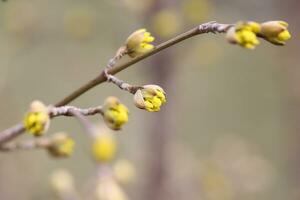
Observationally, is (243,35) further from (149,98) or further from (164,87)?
(164,87)

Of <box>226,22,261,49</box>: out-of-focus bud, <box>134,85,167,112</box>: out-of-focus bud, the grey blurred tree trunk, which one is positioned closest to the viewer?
<box>226,22,261,49</box>: out-of-focus bud

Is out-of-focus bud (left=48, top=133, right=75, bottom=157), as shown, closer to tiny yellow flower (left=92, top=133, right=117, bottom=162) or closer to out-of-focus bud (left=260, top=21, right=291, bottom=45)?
tiny yellow flower (left=92, top=133, right=117, bottom=162)

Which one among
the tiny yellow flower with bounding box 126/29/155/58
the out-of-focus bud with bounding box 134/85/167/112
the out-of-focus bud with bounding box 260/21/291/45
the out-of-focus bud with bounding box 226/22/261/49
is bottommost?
the out-of-focus bud with bounding box 134/85/167/112

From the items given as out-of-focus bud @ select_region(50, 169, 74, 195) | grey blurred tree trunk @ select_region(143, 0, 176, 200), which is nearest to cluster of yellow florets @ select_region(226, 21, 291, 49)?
out-of-focus bud @ select_region(50, 169, 74, 195)

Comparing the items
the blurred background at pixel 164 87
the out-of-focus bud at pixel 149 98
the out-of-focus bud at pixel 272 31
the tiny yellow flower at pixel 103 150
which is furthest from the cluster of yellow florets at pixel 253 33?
the blurred background at pixel 164 87

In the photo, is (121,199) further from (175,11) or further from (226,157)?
(226,157)

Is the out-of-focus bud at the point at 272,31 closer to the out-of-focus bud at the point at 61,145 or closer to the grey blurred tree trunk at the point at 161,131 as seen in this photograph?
the out-of-focus bud at the point at 61,145
